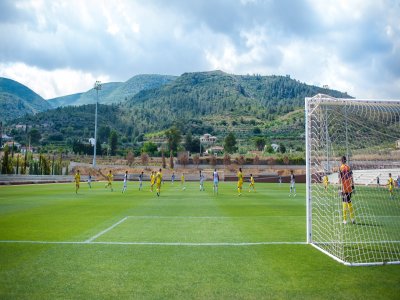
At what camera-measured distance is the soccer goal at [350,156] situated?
27.3ft

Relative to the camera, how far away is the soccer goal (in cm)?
834

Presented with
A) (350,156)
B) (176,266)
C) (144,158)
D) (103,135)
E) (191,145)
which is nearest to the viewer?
(176,266)

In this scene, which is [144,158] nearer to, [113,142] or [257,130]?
[113,142]

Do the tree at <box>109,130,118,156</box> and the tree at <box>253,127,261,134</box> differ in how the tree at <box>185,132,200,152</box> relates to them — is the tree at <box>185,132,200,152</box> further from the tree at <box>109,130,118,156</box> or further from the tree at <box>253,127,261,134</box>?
the tree at <box>253,127,261,134</box>

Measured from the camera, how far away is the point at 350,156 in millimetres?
14383

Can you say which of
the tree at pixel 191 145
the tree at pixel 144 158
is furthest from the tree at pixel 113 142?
the tree at pixel 144 158

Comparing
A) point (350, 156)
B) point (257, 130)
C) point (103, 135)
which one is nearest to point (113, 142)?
point (103, 135)

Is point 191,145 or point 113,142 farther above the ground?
point 113,142

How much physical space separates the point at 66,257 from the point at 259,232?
5448 mm

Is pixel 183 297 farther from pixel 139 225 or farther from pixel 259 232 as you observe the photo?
pixel 139 225

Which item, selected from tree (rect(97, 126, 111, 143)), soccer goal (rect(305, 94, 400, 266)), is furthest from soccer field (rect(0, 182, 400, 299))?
tree (rect(97, 126, 111, 143))

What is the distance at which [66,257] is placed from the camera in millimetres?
7332

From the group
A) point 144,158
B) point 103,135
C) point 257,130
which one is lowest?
point 144,158

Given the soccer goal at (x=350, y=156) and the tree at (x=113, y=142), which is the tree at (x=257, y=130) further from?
the soccer goal at (x=350, y=156)
